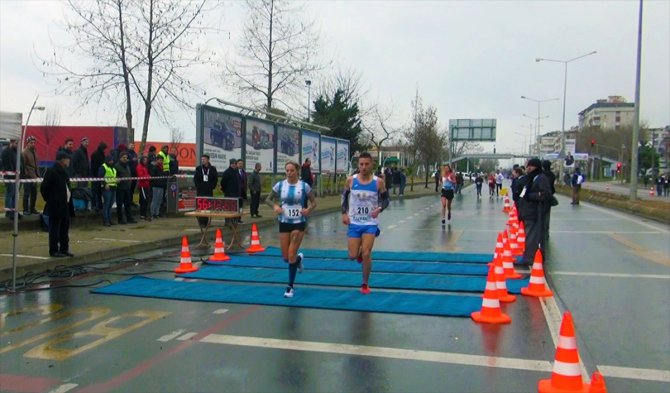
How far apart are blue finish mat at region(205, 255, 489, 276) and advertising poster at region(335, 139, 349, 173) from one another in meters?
24.0

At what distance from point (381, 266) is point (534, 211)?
2923 millimetres

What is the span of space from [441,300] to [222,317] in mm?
2824

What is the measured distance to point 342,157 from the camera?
119ft

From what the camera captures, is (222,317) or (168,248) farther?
(168,248)

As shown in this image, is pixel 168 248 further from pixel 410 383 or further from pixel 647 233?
pixel 647 233

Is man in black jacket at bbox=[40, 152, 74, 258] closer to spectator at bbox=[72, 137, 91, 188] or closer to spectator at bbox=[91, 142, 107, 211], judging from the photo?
spectator at bbox=[72, 137, 91, 188]

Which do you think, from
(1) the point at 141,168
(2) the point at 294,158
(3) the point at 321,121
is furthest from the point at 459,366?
(3) the point at 321,121

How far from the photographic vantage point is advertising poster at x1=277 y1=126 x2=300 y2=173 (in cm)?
2577

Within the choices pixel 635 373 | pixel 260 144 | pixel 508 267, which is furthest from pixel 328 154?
pixel 635 373

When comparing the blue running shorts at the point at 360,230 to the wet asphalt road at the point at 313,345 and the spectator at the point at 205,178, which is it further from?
the spectator at the point at 205,178

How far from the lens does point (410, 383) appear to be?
A: 4719 mm

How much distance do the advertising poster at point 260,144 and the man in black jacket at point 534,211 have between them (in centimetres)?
1322

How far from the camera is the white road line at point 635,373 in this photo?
16.2 ft

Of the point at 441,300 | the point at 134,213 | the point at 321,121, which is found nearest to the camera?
the point at 441,300
